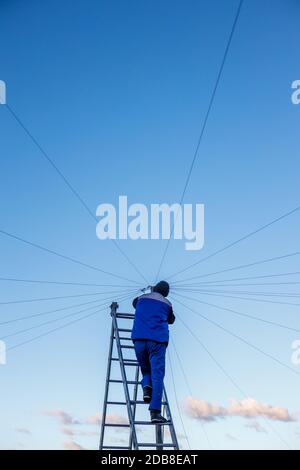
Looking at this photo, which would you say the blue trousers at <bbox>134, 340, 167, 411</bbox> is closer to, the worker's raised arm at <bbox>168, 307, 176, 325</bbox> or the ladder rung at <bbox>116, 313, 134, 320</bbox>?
the worker's raised arm at <bbox>168, 307, 176, 325</bbox>

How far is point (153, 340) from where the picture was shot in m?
7.27

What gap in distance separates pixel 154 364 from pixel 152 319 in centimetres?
63

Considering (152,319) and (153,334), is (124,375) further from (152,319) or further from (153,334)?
(152,319)

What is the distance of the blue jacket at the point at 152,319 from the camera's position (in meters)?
7.27

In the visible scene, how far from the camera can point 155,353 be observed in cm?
726

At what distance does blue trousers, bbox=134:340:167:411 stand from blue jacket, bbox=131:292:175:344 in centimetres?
11

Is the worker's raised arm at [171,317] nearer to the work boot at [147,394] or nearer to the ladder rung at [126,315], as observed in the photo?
the work boot at [147,394]

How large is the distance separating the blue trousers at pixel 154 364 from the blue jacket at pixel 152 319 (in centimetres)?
11

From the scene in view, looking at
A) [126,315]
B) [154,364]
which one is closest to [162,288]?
[154,364]

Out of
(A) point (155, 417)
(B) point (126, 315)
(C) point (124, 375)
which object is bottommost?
(A) point (155, 417)
